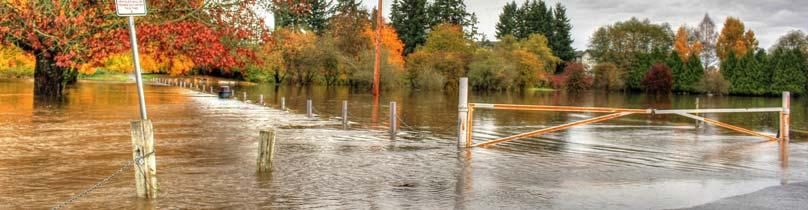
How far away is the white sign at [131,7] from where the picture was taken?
861cm

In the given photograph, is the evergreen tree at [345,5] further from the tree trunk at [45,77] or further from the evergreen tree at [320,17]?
the tree trunk at [45,77]

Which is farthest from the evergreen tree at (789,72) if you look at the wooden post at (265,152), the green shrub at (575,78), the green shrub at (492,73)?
the wooden post at (265,152)

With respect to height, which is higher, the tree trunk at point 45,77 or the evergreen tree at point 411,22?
the evergreen tree at point 411,22

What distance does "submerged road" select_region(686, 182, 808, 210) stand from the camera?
920cm

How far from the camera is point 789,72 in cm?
11288

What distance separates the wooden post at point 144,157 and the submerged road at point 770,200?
6.77 meters

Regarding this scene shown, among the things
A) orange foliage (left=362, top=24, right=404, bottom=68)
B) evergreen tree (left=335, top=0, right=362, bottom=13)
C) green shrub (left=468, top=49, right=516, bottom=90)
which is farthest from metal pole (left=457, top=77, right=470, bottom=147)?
evergreen tree (left=335, top=0, right=362, bottom=13)

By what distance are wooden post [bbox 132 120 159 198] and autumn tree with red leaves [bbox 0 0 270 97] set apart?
13.7 metres

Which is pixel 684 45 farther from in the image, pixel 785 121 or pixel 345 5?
pixel 785 121

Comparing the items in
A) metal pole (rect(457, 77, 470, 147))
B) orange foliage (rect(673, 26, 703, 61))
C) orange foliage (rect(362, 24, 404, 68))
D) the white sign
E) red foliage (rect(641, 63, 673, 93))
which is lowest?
metal pole (rect(457, 77, 470, 147))

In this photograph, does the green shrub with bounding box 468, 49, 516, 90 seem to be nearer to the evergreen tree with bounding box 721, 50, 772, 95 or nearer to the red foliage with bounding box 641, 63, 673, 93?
the red foliage with bounding box 641, 63, 673, 93

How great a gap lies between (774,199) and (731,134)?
1419 cm

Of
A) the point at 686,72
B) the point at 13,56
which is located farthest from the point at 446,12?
the point at 13,56

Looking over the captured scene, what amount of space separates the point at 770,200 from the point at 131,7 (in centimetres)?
871
